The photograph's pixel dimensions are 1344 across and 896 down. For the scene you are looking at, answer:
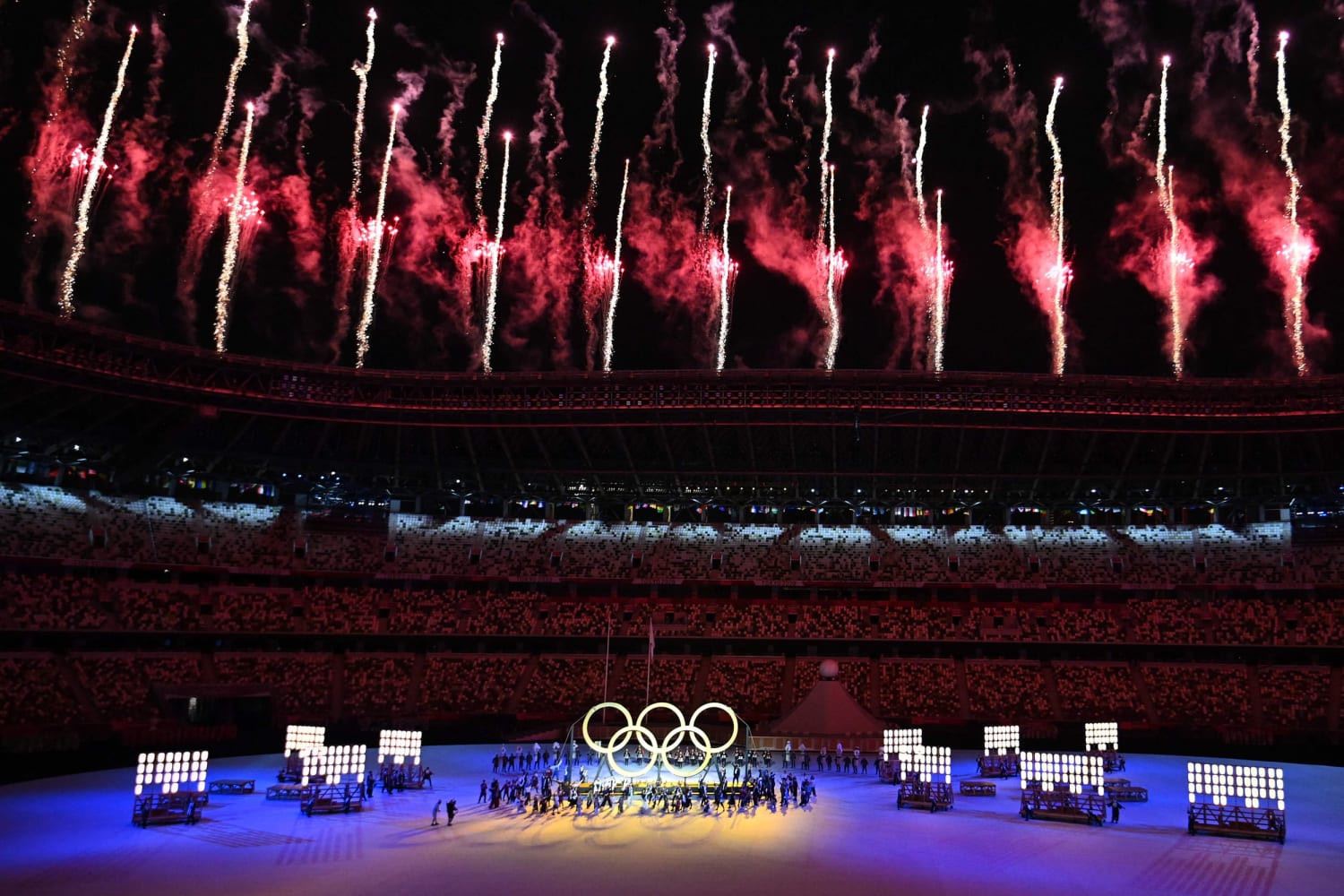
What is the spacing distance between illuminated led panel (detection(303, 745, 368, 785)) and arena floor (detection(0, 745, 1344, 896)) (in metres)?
1.48

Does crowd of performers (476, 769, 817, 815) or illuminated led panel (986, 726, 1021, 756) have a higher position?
illuminated led panel (986, 726, 1021, 756)

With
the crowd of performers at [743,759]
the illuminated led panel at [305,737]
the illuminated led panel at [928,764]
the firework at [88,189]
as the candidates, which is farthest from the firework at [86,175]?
the illuminated led panel at [928,764]

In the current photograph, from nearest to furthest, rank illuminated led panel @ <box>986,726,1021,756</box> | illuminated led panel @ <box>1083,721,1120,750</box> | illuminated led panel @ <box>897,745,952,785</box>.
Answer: illuminated led panel @ <box>897,745,952,785</box> → illuminated led panel @ <box>986,726,1021,756</box> → illuminated led panel @ <box>1083,721,1120,750</box>

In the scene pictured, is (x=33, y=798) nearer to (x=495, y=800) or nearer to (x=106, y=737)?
(x=106, y=737)

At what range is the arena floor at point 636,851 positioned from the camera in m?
25.2

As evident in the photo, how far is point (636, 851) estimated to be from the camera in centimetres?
2933

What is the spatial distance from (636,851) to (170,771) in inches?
609

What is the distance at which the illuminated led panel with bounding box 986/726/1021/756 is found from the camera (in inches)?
1754

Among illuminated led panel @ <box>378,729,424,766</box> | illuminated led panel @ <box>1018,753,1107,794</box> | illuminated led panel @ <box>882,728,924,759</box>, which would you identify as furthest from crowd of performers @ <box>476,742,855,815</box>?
illuminated led panel @ <box>1018,753,1107,794</box>

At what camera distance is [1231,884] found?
26.0 meters

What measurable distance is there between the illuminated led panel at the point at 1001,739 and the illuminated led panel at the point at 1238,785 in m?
11.7

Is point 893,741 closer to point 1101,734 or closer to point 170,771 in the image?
point 1101,734

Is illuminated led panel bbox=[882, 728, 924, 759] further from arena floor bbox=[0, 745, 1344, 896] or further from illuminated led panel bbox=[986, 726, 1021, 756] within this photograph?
arena floor bbox=[0, 745, 1344, 896]

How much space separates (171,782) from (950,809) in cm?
2733
